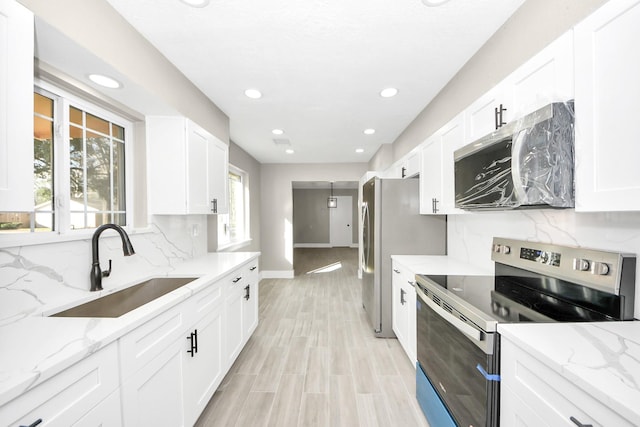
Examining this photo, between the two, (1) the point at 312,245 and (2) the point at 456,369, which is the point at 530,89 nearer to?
(2) the point at 456,369

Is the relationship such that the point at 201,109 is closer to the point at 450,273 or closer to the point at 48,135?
the point at 48,135

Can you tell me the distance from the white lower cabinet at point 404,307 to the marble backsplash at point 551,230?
1.91 ft

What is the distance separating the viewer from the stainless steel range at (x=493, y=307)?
43.0 inches

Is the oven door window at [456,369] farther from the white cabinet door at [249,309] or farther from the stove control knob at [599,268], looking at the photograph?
the white cabinet door at [249,309]

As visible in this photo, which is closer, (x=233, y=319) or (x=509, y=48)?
(x=509, y=48)

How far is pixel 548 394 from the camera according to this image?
0.85 metres

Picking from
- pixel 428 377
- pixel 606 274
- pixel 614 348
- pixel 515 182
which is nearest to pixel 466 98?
pixel 515 182

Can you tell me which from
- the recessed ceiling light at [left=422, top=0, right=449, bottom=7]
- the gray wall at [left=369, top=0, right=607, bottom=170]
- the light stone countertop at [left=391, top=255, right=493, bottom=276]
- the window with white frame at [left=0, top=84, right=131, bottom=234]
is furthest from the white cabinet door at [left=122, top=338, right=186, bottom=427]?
the gray wall at [left=369, top=0, right=607, bottom=170]

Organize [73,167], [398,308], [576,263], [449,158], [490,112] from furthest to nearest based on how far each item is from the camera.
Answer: [398,308] → [449,158] → [73,167] → [490,112] → [576,263]

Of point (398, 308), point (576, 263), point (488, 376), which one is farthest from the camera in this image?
point (398, 308)

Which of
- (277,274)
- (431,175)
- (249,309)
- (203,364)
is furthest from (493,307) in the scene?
(277,274)

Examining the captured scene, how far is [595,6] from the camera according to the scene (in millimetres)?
A: 1115

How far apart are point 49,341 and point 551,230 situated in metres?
2.33

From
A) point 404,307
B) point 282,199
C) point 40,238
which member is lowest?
point 404,307
